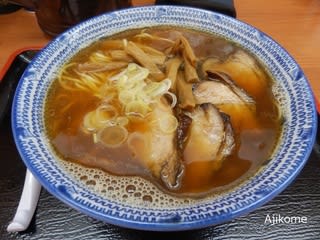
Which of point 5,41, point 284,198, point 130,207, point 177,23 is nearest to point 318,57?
point 177,23

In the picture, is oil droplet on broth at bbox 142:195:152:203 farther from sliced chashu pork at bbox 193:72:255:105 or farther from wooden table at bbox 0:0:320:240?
sliced chashu pork at bbox 193:72:255:105

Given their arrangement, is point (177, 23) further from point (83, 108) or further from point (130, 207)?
point (130, 207)

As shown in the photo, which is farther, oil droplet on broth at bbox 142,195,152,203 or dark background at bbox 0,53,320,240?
dark background at bbox 0,53,320,240

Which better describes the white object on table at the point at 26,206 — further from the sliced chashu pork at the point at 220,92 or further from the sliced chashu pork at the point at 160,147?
the sliced chashu pork at the point at 220,92

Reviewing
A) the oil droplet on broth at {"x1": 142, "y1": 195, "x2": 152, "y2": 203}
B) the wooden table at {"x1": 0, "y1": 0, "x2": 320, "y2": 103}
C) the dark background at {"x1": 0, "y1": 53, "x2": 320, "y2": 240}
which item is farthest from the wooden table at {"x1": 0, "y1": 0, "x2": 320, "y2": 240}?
A: the wooden table at {"x1": 0, "y1": 0, "x2": 320, "y2": 103}

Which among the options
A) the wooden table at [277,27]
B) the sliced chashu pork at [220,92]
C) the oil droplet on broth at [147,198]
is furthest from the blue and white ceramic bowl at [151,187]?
the wooden table at [277,27]
